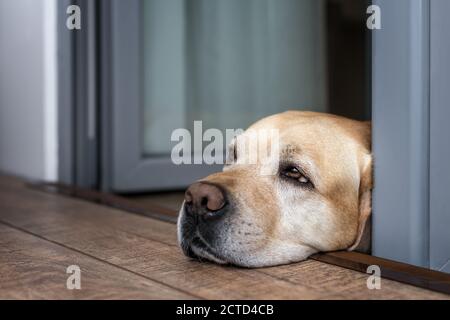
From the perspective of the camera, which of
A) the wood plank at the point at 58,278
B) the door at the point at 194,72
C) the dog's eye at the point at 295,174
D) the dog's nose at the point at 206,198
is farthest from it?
the door at the point at 194,72

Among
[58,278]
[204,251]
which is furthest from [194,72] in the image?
[58,278]

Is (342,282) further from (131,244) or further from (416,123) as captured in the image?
(131,244)

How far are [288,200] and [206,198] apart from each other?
0.25 metres

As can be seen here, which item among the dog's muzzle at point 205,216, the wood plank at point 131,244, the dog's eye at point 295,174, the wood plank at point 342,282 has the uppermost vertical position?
the dog's eye at point 295,174

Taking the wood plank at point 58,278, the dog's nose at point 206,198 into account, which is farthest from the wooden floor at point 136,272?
the dog's nose at point 206,198

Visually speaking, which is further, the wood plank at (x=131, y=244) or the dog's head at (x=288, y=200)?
the dog's head at (x=288, y=200)

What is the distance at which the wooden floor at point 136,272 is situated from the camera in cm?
137

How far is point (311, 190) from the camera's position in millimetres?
1686

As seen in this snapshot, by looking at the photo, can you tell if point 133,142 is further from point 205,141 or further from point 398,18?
point 398,18

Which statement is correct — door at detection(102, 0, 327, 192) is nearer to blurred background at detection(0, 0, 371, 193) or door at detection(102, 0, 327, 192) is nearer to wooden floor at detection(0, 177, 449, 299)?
blurred background at detection(0, 0, 371, 193)

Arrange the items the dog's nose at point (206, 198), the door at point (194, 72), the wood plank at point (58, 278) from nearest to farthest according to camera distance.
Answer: the wood plank at point (58, 278) → the dog's nose at point (206, 198) → the door at point (194, 72)

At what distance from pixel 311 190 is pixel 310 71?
2.31 metres

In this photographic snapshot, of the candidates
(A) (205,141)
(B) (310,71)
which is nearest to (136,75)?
(A) (205,141)

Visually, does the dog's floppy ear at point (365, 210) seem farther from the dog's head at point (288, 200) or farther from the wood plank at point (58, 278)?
the wood plank at point (58, 278)
